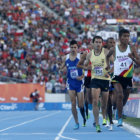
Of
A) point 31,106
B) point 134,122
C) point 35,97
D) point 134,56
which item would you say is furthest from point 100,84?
point 31,106

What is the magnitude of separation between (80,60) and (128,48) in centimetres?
144

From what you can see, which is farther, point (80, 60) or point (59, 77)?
point (59, 77)

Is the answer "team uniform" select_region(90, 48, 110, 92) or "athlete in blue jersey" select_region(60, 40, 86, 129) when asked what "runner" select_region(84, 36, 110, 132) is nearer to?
"team uniform" select_region(90, 48, 110, 92)

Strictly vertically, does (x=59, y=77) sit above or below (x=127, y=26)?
below

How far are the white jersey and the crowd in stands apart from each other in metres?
20.0

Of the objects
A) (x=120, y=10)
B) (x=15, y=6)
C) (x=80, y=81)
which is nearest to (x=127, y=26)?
(x=120, y=10)

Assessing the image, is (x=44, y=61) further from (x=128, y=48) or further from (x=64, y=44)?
(x=128, y=48)

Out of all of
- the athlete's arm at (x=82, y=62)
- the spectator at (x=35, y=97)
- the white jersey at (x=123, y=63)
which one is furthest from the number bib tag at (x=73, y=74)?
the spectator at (x=35, y=97)

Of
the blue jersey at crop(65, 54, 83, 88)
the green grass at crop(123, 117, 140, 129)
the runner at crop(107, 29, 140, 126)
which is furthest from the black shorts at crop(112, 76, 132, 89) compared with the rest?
the blue jersey at crop(65, 54, 83, 88)

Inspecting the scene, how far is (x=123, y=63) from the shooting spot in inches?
514

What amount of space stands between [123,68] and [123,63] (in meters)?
0.14

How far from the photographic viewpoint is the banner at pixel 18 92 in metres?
37.1

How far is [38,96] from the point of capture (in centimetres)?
3797

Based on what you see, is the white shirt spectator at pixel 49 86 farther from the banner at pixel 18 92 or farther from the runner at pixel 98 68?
the runner at pixel 98 68
